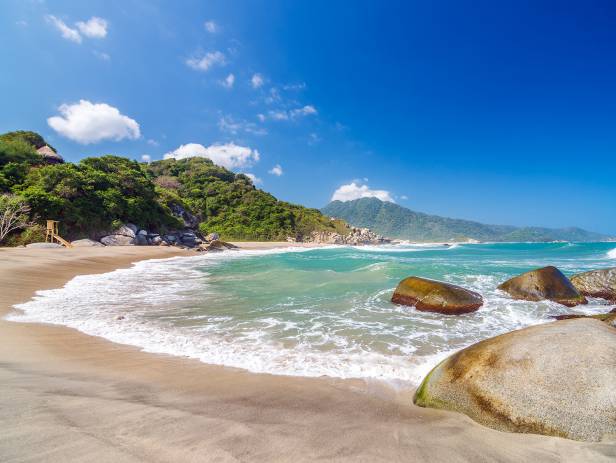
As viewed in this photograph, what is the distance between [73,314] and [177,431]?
22.7 feet

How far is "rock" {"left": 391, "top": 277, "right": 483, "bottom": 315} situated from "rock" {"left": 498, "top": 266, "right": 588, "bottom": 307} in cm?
234

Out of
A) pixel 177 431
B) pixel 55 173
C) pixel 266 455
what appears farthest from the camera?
pixel 55 173

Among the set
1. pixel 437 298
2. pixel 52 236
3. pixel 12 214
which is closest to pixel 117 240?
pixel 52 236

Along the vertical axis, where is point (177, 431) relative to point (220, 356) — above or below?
above

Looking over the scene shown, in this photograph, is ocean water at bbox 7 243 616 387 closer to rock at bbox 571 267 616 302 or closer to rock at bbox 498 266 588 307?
rock at bbox 498 266 588 307

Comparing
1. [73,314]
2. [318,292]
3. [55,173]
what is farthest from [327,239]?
[73,314]

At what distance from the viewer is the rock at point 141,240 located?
30686 millimetres

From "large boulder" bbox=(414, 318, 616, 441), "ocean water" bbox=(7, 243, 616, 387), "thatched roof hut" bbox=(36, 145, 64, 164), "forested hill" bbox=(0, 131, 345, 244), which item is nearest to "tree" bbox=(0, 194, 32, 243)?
"forested hill" bbox=(0, 131, 345, 244)

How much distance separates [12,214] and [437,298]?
2912cm

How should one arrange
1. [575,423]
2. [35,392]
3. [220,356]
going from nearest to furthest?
1. [575,423]
2. [35,392]
3. [220,356]

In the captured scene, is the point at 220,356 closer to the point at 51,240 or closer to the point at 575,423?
the point at 575,423

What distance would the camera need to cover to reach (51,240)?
901 inches

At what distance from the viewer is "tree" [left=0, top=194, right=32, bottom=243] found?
20.2 meters

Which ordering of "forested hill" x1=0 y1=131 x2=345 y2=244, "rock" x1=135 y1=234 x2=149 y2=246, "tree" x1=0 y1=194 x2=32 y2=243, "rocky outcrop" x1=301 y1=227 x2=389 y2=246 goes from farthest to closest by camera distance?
"rocky outcrop" x1=301 y1=227 x2=389 y2=246, "rock" x1=135 y1=234 x2=149 y2=246, "forested hill" x1=0 y1=131 x2=345 y2=244, "tree" x1=0 y1=194 x2=32 y2=243
